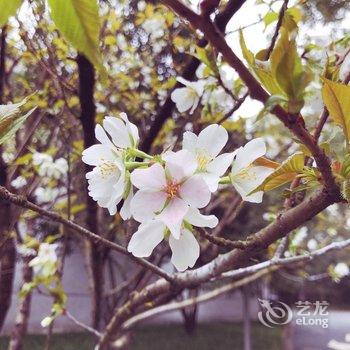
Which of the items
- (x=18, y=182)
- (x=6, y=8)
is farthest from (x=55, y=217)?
(x=18, y=182)

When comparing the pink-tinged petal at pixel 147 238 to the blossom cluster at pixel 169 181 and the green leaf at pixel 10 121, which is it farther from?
the green leaf at pixel 10 121

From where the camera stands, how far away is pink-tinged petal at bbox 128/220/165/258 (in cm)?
47

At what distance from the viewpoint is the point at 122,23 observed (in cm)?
226

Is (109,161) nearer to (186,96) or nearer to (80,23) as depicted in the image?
(80,23)

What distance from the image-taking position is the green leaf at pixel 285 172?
1.38 ft

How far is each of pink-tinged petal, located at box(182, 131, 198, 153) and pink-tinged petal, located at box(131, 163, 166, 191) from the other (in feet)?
0.20

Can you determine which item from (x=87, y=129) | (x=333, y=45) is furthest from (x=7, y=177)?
(x=333, y=45)

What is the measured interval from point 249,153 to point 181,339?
26.8ft

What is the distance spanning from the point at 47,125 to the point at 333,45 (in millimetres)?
1500

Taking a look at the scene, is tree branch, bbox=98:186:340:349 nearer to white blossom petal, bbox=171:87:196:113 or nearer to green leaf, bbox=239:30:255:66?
green leaf, bbox=239:30:255:66

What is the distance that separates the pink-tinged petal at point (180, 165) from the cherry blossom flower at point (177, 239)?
0.04 m

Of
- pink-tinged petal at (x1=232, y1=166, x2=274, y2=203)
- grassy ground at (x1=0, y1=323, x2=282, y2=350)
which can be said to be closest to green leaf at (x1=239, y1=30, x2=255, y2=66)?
pink-tinged petal at (x1=232, y1=166, x2=274, y2=203)

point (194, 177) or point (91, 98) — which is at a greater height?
point (91, 98)

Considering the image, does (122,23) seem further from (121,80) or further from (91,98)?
(91,98)
